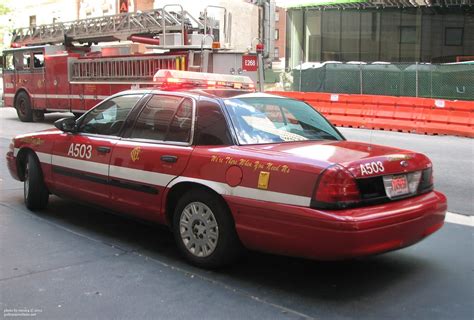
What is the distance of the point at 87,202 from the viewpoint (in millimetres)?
5609

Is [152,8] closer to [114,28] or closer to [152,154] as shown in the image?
[114,28]

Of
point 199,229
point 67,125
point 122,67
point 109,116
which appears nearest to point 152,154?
point 199,229

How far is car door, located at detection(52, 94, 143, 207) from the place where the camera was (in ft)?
17.5

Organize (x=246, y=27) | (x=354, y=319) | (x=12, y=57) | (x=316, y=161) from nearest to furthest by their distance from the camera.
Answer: (x=354, y=319) < (x=316, y=161) < (x=12, y=57) < (x=246, y=27)

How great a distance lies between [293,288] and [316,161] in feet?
3.34

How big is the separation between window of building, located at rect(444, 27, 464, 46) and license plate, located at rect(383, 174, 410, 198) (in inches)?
1124

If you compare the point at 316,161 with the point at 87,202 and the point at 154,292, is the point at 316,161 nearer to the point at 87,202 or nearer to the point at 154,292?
the point at 154,292

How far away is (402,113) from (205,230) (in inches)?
495

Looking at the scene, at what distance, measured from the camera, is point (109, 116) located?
5.60 meters

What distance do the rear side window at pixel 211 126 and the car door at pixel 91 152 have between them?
0.96 m

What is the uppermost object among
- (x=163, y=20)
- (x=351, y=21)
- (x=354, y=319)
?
(x=351, y=21)

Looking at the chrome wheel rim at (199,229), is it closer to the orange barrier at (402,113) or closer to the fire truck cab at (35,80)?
the orange barrier at (402,113)

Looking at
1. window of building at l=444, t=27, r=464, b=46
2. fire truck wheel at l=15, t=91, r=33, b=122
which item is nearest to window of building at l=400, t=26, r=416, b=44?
window of building at l=444, t=27, r=464, b=46

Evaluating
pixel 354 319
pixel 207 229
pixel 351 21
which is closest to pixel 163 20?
pixel 207 229
